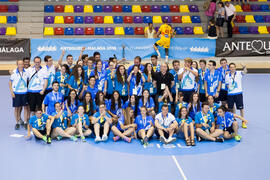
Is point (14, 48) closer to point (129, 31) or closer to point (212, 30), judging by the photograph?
point (129, 31)

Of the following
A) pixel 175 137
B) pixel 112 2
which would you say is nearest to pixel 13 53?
pixel 112 2

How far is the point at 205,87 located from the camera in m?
10.2

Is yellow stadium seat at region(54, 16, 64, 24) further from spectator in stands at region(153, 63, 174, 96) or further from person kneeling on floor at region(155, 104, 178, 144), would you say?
person kneeling on floor at region(155, 104, 178, 144)

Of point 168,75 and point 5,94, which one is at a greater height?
point 168,75

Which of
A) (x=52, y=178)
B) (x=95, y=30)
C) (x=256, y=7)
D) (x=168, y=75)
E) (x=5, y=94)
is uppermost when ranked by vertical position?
(x=256, y=7)

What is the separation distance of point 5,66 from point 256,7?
14.5 meters

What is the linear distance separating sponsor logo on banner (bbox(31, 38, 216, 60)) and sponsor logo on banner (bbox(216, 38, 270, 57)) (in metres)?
0.40

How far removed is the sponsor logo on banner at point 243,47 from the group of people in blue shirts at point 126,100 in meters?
7.89

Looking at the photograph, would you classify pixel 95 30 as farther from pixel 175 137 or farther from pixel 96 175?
pixel 96 175

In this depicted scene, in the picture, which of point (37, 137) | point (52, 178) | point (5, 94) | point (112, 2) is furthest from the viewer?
point (112, 2)

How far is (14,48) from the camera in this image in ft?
55.6

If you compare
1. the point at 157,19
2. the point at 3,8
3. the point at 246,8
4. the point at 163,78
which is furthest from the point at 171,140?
the point at 3,8

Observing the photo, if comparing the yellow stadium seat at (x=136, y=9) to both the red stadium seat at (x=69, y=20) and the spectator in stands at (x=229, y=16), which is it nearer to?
the red stadium seat at (x=69, y=20)

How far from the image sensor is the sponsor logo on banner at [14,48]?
55.3ft
